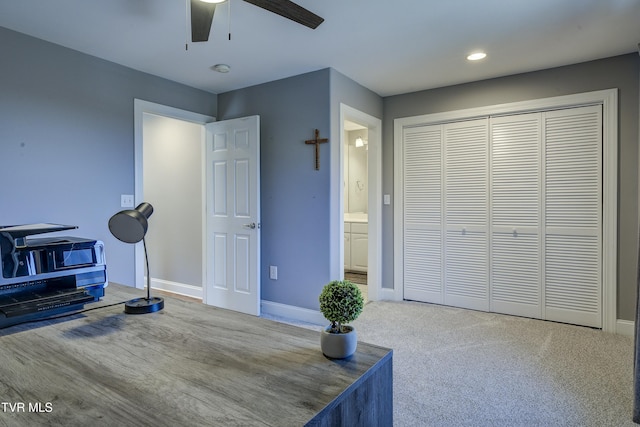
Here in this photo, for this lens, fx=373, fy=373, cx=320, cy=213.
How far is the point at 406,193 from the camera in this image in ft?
13.6

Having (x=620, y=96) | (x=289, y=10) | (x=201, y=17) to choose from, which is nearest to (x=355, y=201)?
(x=620, y=96)

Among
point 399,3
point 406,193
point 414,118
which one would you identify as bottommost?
point 406,193

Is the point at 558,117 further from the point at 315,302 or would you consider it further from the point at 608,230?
the point at 315,302

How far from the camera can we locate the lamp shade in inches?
53.8

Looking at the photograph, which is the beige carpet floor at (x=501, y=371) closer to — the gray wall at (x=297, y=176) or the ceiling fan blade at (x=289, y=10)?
the gray wall at (x=297, y=176)

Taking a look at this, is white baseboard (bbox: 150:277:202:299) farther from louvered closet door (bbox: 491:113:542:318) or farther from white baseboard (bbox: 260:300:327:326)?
louvered closet door (bbox: 491:113:542:318)

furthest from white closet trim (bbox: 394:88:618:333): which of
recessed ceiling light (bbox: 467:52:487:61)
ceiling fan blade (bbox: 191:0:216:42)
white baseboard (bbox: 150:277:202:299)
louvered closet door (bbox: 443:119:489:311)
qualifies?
white baseboard (bbox: 150:277:202:299)

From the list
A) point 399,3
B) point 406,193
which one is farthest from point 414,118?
point 399,3

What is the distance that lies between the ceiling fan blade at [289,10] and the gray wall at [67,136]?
78.4 inches

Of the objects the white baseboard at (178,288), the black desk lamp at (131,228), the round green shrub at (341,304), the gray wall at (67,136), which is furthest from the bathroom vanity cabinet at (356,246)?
the round green shrub at (341,304)

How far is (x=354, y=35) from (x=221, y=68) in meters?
1.29

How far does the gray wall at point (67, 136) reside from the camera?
2.59m

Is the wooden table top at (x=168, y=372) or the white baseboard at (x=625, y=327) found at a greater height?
the wooden table top at (x=168, y=372)

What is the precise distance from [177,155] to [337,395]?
13.6 ft
